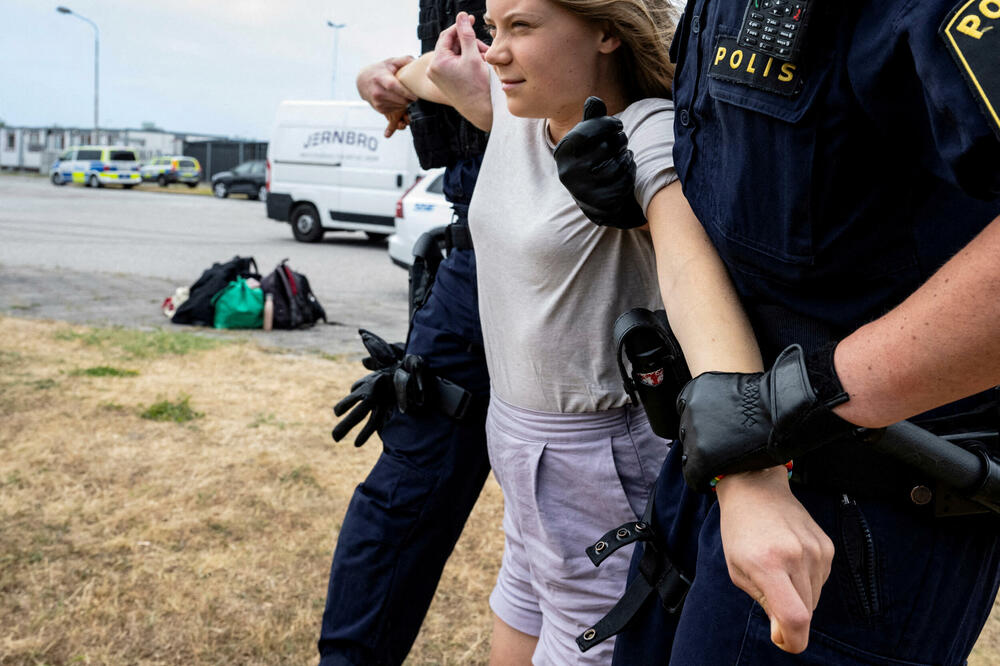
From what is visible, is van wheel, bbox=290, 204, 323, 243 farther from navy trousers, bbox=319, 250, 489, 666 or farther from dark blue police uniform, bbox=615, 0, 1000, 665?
dark blue police uniform, bbox=615, 0, 1000, 665

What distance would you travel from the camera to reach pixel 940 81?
0.71m

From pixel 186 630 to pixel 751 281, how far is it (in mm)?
2101

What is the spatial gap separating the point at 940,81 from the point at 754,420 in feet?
1.10

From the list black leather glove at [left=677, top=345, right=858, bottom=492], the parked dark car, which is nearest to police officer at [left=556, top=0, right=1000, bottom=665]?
black leather glove at [left=677, top=345, right=858, bottom=492]

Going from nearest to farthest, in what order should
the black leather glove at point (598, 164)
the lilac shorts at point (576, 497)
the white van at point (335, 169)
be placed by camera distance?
the black leather glove at point (598, 164) < the lilac shorts at point (576, 497) < the white van at point (335, 169)

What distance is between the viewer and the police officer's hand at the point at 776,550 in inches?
31.9

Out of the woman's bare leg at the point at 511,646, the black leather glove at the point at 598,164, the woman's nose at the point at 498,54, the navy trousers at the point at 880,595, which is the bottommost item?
the woman's bare leg at the point at 511,646

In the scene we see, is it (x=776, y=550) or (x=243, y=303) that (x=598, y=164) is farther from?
(x=243, y=303)

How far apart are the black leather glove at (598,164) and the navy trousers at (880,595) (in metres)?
0.41

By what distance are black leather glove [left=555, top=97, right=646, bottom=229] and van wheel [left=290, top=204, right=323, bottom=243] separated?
1361cm

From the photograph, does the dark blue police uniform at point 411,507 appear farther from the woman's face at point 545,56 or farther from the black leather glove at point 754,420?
the black leather glove at point 754,420

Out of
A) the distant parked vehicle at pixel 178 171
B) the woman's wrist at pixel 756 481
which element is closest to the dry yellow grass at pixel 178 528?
the woman's wrist at pixel 756 481

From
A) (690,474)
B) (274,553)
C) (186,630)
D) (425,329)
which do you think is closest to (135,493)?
(274,553)

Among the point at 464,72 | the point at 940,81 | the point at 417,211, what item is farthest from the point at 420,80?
the point at 417,211
